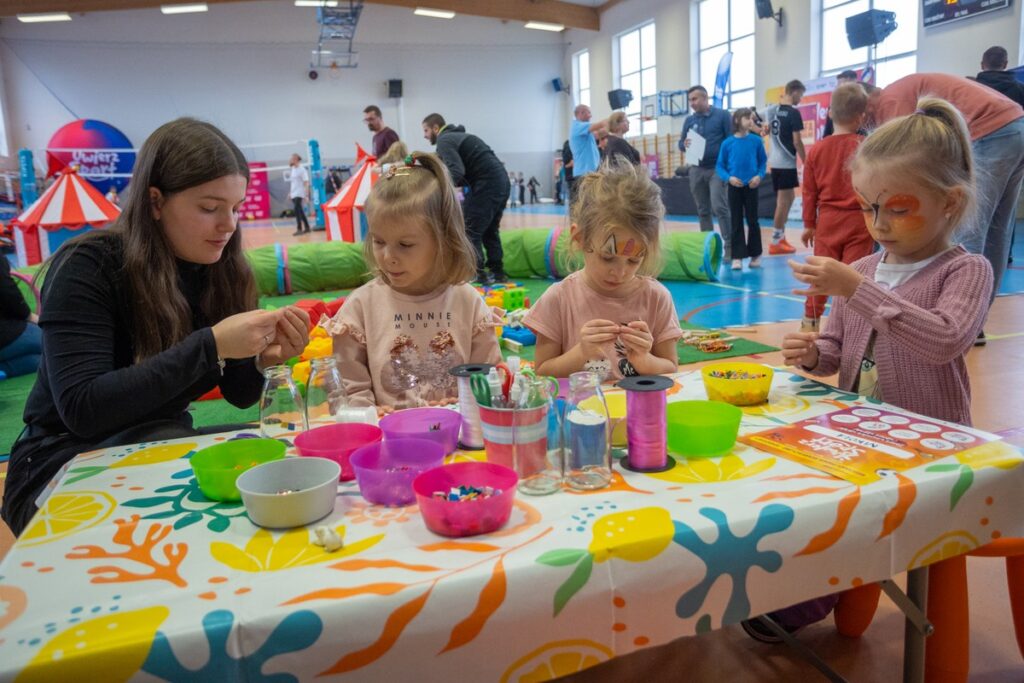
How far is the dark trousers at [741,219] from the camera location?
676cm

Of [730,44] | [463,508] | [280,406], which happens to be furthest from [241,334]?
[730,44]

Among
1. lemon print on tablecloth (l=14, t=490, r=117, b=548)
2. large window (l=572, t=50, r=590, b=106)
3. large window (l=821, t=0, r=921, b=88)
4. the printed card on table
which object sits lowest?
the printed card on table

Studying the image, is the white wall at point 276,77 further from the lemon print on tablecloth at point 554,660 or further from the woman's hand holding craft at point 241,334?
the lemon print on tablecloth at point 554,660

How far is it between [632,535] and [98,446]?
3.96 feet

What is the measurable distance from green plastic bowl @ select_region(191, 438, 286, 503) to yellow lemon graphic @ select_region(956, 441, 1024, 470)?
104 centimetres

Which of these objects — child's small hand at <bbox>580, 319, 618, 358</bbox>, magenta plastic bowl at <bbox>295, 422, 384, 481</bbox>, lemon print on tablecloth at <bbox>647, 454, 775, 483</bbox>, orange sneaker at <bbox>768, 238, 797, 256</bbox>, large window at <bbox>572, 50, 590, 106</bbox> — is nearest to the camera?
lemon print on tablecloth at <bbox>647, 454, 775, 483</bbox>

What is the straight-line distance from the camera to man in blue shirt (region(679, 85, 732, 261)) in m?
7.18

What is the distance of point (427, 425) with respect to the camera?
1248mm

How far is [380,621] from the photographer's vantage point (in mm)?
761

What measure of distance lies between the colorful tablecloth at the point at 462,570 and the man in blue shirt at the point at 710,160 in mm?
6383

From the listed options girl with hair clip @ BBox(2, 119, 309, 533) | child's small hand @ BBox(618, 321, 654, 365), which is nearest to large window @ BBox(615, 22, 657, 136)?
child's small hand @ BBox(618, 321, 654, 365)

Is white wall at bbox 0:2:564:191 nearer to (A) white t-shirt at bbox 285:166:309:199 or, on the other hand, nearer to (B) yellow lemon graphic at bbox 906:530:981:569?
(A) white t-shirt at bbox 285:166:309:199

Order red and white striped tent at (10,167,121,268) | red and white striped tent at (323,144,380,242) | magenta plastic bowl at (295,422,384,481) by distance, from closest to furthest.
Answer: magenta plastic bowl at (295,422,384,481), red and white striped tent at (10,167,121,268), red and white striped tent at (323,144,380,242)

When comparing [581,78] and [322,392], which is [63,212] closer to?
[322,392]
